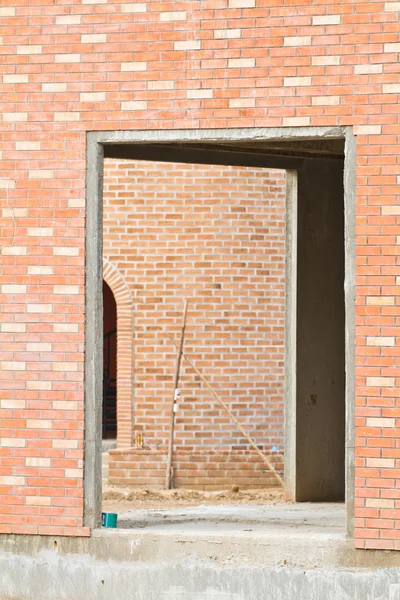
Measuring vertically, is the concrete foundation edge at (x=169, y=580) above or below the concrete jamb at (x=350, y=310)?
below

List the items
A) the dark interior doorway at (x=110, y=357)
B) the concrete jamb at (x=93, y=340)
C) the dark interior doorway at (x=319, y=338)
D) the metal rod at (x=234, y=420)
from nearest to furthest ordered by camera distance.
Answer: the concrete jamb at (x=93, y=340)
the dark interior doorway at (x=319, y=338)
the metal rod at (x=234, y=420)
the dark interior doorway at (x=110, y=357)

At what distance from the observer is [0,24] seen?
22.7 ft

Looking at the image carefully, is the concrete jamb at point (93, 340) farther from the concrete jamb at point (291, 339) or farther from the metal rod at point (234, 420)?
the metal rod at point (234, 420)

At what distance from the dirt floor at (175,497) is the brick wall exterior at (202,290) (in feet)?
2.05

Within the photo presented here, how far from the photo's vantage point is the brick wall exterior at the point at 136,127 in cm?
643

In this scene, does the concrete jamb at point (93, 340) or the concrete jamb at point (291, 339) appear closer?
the concrete jamb at point (93, 340)

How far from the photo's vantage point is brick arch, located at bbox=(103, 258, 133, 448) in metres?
12.7

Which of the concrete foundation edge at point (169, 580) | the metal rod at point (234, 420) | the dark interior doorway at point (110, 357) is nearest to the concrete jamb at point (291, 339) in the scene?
the metal rod at point (234, 420)

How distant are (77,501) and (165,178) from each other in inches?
262

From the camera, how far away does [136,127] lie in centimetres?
674

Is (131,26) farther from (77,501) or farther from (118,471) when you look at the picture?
(118,471)

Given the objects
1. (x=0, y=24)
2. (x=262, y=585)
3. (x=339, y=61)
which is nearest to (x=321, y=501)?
(x=262, y=585)

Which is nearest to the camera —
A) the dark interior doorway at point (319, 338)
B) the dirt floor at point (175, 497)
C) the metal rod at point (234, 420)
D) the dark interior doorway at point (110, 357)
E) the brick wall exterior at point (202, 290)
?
the dark interior doorway at point (319, 338)

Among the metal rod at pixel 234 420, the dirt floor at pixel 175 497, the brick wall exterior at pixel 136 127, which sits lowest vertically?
the dirt floor at pixel 175 497
